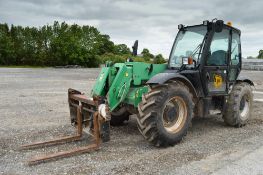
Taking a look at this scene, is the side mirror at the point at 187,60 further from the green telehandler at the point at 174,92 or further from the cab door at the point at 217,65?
the cab door at the point at 217,65

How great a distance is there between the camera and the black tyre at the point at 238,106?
7.45m

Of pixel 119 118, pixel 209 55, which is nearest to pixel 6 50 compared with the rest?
pixel 119 118

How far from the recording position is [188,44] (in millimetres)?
7320

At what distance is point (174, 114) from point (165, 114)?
0.67ft

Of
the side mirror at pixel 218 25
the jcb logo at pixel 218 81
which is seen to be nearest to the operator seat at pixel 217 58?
the jcb logo at pixel 218 81

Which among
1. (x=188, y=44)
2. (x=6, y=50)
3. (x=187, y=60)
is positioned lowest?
(x=187, y=60)

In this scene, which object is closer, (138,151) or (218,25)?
(138,151)

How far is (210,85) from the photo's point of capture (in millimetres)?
7090

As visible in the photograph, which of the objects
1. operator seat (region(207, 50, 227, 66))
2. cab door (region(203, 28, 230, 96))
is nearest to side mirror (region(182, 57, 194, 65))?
cab door (region(203, 28, 230, 96))

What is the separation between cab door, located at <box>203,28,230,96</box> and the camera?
7.00 m

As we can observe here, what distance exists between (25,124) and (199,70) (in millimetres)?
4320

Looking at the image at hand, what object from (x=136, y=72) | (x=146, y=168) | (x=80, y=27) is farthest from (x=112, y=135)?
(x=80, y=27)

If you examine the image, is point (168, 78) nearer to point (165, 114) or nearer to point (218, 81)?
point (165, 114)

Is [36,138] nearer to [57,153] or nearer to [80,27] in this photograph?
[57,153]
